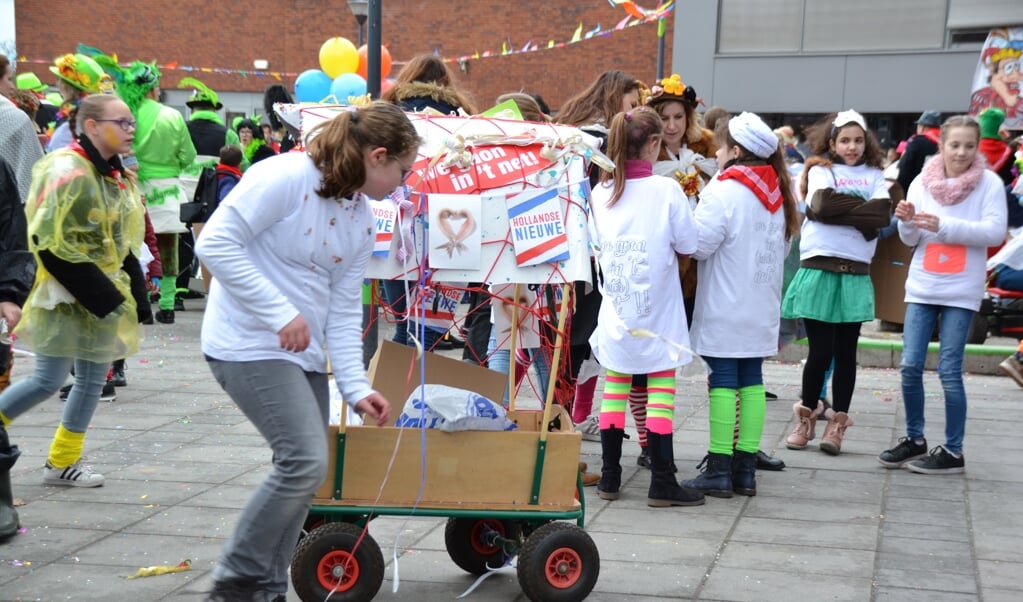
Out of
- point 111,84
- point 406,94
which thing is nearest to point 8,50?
point 111,84

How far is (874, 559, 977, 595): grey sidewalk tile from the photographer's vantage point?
4406 mm

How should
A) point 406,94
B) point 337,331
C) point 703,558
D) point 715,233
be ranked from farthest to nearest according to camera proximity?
point 406,94
point 715,233
point 703,558
point 337,331

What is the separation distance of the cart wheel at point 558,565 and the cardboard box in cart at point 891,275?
446 cm

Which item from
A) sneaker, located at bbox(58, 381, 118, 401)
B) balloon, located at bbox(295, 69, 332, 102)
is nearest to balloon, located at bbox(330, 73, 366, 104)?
balloon, located at bbox(295, 69, 332, 102)

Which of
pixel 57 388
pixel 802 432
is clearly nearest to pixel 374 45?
pixel 57 388

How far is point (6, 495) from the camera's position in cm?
485

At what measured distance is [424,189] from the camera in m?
4.32

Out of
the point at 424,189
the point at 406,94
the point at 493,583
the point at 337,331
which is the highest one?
the point at 406,94

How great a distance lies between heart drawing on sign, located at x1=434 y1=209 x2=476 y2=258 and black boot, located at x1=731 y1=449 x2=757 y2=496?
2.28m

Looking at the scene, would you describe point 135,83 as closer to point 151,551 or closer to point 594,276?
point 594,276

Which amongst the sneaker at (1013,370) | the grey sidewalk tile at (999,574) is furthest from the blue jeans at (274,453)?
the sneaker at (1013,370)

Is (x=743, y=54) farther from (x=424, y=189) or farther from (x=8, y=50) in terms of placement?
(x=424, y=189)

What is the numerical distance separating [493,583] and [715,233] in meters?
2.13

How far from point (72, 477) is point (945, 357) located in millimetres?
4445
